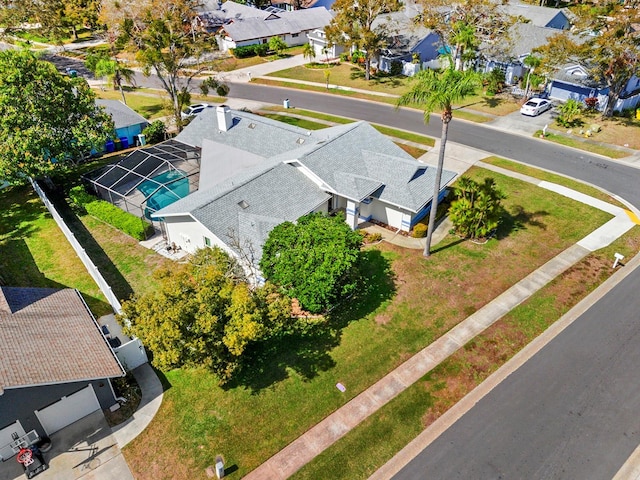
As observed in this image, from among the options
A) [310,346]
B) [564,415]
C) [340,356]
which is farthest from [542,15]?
[310,346]

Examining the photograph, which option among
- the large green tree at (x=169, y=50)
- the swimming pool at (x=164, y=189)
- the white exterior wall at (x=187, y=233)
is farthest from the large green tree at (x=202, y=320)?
the large green tree at (x=169, y=50)

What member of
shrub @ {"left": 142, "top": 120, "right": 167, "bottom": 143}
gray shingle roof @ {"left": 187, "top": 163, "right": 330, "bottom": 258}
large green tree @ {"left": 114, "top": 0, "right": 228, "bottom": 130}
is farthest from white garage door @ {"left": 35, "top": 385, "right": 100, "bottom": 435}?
shrub @ {"left": 142, "top": 120, "right": 167, "bottom": 143}

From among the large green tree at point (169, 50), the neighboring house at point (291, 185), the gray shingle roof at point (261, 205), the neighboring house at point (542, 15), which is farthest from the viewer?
the neighboring house at point (542, 15)

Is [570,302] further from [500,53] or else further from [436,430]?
[500,53]

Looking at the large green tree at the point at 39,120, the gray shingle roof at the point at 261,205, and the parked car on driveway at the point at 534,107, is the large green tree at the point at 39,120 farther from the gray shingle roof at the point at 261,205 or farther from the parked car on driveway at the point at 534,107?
the parked car on driveway at the point at 534,107

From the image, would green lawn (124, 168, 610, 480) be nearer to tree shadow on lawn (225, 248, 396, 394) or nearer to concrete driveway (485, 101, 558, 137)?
tree shadow on lawn (225, 248, 396, 394)

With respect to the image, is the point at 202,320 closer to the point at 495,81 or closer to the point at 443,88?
the point at 443,88
